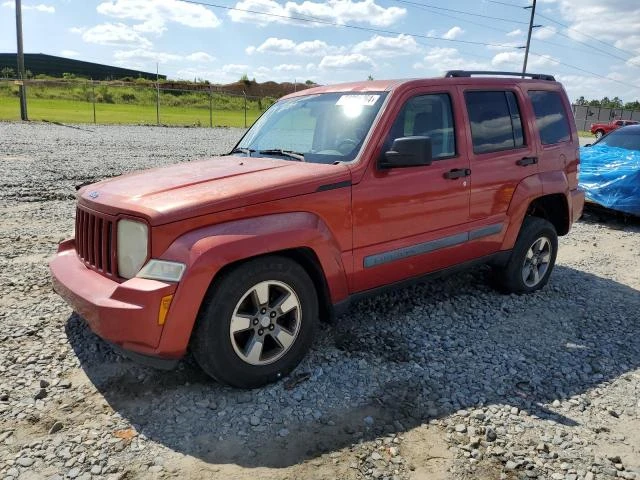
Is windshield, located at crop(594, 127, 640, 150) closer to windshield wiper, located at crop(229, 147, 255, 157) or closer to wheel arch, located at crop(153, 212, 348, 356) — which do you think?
windshield wiper, located at crop(229, 147, 255, 157)

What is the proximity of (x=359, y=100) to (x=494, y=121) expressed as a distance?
138cm

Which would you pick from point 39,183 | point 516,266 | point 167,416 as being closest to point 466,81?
point 516,266

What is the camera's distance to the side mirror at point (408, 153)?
3689 millimetres

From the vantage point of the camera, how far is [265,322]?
11.2ft

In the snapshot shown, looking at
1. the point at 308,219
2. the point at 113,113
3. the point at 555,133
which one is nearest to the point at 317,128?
the point at 308,219

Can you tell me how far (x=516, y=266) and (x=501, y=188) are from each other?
2.83ft

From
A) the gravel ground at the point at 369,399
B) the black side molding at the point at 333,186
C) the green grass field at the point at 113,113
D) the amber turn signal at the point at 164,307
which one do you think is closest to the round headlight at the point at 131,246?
the amber turn signal at the point at 164,307

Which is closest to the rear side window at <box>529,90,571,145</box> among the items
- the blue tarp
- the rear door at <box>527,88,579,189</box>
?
the rear door at <box>527,88,579,189</box>

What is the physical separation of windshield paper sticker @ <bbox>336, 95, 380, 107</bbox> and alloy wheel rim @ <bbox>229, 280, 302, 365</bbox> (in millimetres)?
1619

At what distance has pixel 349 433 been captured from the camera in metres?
3.07

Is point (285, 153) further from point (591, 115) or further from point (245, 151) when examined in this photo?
point (591, 115)

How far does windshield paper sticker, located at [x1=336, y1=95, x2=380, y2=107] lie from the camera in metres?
4.11

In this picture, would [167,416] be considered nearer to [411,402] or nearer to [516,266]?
[411,402]

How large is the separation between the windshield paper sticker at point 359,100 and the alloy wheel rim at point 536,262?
91.2 inches
